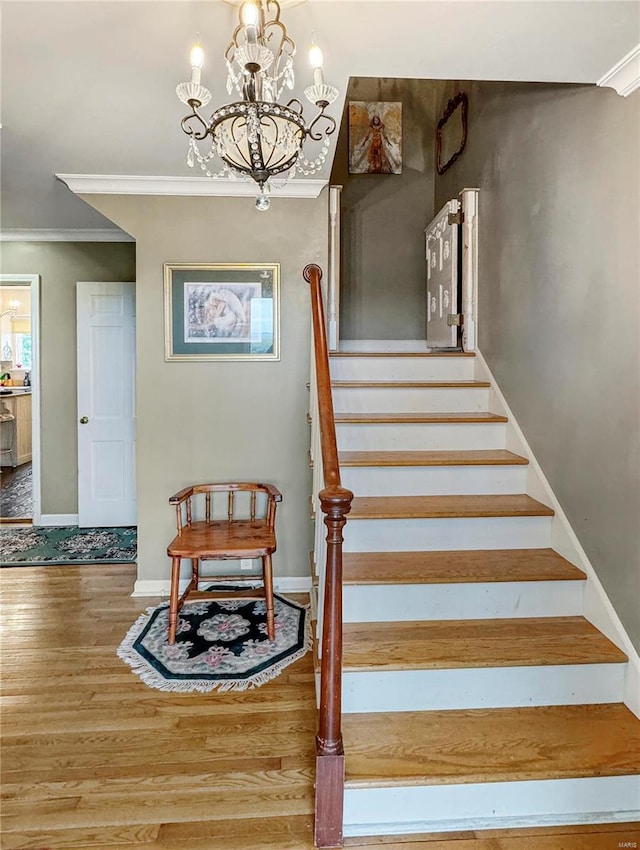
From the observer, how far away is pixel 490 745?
157 centimetres

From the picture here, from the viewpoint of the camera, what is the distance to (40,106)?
209cm

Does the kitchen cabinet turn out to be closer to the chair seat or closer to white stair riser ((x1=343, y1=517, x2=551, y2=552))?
the chair seat

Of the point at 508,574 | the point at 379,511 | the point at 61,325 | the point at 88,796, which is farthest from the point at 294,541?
the point at 61,325

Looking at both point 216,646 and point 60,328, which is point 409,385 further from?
point 60,328

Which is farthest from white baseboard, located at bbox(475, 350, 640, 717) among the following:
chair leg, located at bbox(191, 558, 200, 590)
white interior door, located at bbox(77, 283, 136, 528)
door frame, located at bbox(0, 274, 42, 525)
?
door frame, located at bbox(0, 274, 42, 525)

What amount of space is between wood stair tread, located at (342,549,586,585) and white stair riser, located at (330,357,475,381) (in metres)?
1.31

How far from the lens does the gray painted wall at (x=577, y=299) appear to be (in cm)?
172

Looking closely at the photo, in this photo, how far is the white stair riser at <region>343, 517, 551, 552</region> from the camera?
2168 millimetres

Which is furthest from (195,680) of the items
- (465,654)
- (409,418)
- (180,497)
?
(409,418)

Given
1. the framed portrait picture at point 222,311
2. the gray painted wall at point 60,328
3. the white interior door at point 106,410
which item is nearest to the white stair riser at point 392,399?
the framed portrait picture at point 222,311

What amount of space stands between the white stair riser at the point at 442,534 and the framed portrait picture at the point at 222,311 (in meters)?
1.37

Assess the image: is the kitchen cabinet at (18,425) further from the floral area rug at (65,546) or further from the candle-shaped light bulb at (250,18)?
the candle-shaped light bulb at (250,18)

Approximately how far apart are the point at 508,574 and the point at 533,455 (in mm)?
699

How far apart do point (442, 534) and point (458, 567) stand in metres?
→ 0.20
